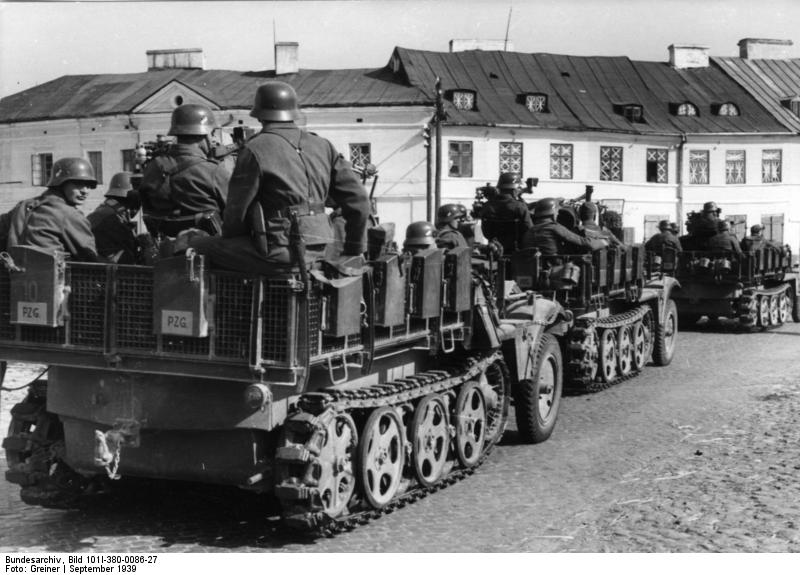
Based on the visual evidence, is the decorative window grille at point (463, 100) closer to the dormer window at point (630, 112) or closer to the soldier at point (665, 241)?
the dormer window at point (630, 112)

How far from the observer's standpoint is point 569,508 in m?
8.54

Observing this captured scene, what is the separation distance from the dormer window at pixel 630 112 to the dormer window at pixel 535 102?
11.0 feet

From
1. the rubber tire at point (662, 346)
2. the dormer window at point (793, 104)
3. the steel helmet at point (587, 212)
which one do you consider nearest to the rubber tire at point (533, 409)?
the steel helmet at point (587, 212)

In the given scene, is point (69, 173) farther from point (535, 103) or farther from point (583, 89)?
point (583, 89)

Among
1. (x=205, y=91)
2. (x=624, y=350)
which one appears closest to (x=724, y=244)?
(x=624, y=350)

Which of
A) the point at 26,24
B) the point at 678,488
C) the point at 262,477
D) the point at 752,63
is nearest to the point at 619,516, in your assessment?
the point at 678,488

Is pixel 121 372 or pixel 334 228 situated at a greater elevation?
pixel 334 228

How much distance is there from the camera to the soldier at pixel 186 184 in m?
8.14

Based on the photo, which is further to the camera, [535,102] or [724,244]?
[535,102]

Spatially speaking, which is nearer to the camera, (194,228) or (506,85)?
(194,228)

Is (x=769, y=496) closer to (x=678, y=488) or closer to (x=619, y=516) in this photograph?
(x=678, y=488)

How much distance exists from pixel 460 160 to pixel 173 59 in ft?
41.0
